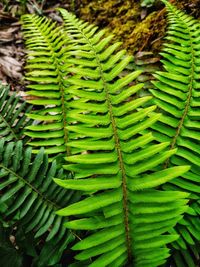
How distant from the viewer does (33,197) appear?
1.38 meters

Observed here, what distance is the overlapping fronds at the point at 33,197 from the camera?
1357 mm

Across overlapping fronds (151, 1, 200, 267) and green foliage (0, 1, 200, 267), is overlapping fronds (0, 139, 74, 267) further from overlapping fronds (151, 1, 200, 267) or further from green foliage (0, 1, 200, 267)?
overlapping fronds (151, 1, 200, 267)

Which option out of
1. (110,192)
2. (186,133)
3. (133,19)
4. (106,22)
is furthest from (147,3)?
(110,192)

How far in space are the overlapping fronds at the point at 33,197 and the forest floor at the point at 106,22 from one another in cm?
102

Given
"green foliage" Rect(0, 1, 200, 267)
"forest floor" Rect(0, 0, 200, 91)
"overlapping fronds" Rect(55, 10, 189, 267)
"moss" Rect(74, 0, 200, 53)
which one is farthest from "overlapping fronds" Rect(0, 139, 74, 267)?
"moss" Rect(74, 0, 200, 53)

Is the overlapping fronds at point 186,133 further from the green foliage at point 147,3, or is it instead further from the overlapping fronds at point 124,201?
the green foliage at point 147,3

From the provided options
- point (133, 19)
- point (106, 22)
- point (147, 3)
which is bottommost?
point (106, 22)

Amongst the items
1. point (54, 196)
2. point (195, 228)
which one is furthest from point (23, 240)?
point (195, 228)

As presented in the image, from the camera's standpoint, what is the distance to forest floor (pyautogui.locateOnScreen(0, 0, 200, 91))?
253 centimetres

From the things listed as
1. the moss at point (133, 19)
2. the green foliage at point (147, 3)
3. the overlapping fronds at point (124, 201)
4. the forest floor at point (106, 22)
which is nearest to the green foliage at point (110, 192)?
the overlapping fronds at point (124, 201)

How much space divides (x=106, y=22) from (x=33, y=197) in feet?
7.49

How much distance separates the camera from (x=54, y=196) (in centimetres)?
143

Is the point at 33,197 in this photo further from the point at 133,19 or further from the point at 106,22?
the point at 106,22

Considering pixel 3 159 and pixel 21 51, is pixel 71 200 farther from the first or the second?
pixel 21 51
